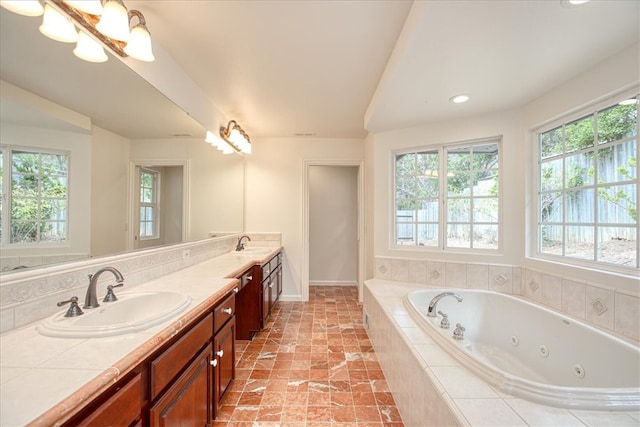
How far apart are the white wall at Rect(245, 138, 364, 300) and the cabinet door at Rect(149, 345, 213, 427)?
2.45 metres

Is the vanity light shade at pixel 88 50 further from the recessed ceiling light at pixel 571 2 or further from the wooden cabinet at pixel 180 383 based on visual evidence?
the recessed ceiling light at pixel 571 2

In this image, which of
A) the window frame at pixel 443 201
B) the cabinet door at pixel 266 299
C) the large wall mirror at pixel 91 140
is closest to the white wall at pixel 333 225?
the window frame at pixel 443 201

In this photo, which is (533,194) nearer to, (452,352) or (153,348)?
(452,352)

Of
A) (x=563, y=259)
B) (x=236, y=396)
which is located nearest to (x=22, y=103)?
(x=236, y=396)

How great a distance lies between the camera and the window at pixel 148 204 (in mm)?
1755

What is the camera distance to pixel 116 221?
5.01 feet

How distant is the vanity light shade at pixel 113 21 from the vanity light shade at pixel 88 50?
94mm

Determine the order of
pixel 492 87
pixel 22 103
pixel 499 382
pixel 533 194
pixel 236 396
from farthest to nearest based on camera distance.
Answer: pixel 533 194 → pixel 492 87 → pixel 236 396 → pixel 499 382 → pixel 22 103

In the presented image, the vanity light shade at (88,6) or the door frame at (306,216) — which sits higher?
the vanity light shade at (88,6)

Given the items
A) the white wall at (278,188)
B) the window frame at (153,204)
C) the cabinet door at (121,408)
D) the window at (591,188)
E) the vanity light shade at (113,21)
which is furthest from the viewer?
the white wall at (278,188)

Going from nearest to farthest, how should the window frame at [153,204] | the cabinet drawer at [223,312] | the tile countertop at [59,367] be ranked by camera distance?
the tile countertop at [59,367], the cabinet drawer at [223,312], the window frame at [153,204]

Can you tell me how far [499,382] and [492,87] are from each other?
6.41 ft

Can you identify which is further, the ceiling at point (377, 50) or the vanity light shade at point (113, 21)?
the ceiling at point (377, 50)

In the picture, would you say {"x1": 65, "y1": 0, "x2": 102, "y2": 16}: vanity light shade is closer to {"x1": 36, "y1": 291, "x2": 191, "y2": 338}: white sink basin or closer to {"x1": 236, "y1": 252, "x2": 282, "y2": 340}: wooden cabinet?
{"x1": 36, "y1": 291, "x2": 191, "y2": 338}: white sink basin
